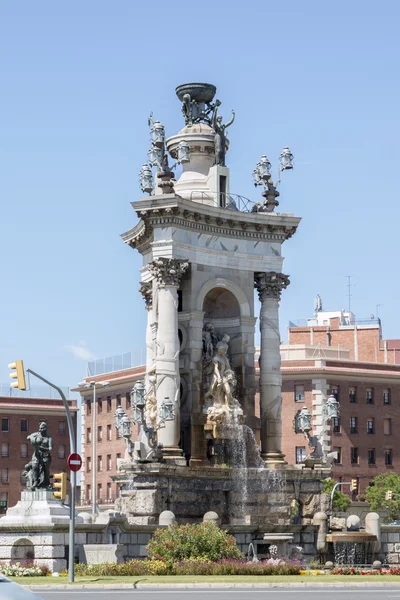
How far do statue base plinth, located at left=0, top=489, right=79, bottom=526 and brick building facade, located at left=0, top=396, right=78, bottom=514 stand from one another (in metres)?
86.8

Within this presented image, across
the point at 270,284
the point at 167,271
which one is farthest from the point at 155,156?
the point at 270,284

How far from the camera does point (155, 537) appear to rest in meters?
46.1

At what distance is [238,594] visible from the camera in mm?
34344

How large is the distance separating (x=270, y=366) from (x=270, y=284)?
349 centimetres

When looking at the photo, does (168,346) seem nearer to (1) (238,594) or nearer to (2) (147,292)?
(2) (147,292)

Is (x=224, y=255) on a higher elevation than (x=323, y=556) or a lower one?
higher

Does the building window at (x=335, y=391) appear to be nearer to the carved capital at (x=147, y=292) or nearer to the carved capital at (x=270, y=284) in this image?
the carved capital at (x=270, y=284)

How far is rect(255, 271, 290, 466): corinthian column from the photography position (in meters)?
59.6

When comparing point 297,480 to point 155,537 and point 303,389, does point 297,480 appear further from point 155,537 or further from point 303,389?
point 303,389

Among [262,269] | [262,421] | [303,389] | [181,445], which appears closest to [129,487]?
[181,445]

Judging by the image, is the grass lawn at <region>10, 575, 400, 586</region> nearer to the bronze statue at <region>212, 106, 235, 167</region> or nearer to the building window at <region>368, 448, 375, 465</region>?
the bronze statue at <region>212, 106, 235, 167</region>

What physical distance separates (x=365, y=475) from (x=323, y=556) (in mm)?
68046

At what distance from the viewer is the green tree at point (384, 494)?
370ft

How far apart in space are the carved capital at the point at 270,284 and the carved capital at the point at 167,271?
489 centimetres
